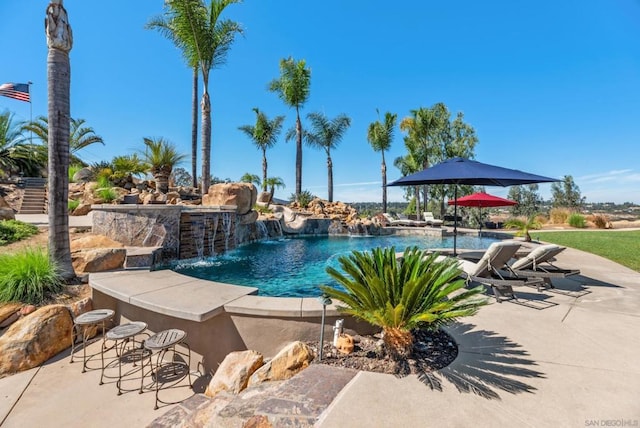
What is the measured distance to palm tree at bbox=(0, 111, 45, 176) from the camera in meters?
17.6

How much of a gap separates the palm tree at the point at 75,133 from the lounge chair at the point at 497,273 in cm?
2603

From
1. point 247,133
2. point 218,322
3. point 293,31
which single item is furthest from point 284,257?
point 247,133

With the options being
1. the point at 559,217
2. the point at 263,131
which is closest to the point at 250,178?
the point at 263,131

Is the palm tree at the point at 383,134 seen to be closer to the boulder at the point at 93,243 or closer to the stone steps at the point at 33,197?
the boulder at the point at 93,243

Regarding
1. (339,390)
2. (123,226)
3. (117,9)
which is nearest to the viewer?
(339,390)

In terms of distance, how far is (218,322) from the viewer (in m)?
3.31

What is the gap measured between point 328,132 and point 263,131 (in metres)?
6.94

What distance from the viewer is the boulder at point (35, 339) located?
10.8 feet

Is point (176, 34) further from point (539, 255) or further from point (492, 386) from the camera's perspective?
point (492, 386)

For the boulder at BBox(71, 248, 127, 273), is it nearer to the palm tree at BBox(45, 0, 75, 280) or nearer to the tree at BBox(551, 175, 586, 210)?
the palm tree at BBox(45, 0, 75, 280)

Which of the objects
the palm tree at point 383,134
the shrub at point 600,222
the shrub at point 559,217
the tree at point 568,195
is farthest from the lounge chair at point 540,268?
the tree at point 568,195

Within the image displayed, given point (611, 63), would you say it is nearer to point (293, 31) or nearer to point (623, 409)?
point (293, 31)

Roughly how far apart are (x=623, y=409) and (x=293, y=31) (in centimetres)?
1665

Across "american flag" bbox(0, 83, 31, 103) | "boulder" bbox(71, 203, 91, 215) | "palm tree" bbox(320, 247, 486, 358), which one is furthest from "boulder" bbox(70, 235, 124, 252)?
"american flag" bbox(0, 83, 31, 103)
